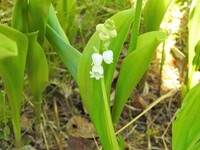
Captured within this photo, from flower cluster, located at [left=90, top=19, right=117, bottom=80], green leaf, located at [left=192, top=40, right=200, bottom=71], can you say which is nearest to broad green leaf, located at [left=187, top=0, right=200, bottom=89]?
green leaf, located at [left=192, top=40, right=200, bottom=71]

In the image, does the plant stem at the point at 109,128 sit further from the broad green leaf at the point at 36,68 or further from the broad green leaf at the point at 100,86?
the broad green leaf at the point at 36,68

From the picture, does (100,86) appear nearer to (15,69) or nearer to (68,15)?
(15,69)

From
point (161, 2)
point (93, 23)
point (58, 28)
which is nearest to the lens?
point (58, 28)

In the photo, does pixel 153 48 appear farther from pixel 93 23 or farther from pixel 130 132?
pixel 93 23

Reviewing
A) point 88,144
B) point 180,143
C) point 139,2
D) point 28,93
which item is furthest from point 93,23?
point 180,143

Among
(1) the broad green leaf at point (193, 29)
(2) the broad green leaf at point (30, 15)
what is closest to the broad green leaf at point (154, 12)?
(1) the broad green leaf at point (193, 29)

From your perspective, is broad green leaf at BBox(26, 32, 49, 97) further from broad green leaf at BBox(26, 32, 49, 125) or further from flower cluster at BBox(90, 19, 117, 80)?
flower cluster at BBox(90, 19, 117, 80)
